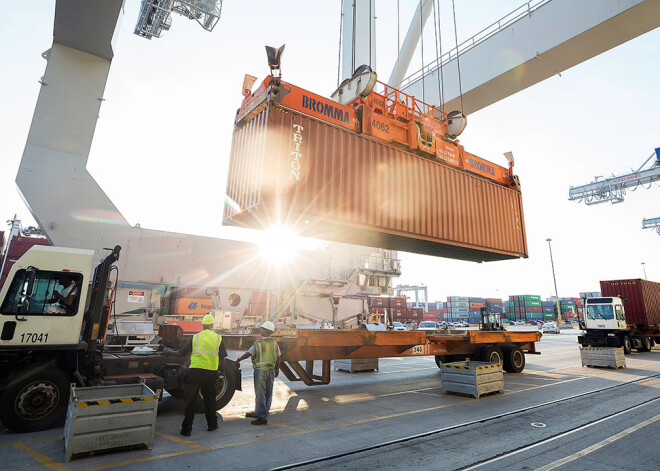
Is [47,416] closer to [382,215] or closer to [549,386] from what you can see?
[382,215]

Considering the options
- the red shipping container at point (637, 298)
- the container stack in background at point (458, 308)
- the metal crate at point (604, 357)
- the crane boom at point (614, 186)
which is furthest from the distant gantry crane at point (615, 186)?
the container stack in background at point (458, 308)

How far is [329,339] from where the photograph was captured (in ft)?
25.4

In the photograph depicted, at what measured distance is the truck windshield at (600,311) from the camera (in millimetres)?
17828

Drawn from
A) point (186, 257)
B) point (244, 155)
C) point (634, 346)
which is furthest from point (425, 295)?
point (244, 155)

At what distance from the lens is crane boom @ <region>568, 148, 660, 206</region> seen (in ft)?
92.6

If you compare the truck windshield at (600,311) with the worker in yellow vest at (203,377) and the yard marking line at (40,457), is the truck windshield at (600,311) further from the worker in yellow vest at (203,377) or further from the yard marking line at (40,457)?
the yard marking line at (40,457)

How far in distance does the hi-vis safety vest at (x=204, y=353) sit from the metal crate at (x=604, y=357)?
13.7 meters

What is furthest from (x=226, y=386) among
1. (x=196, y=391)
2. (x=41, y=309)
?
(x=41, y=309)

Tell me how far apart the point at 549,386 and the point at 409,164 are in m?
6.84

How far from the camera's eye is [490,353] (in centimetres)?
1131

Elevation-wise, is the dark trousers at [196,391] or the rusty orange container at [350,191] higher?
the rusty orange container at [350,191]

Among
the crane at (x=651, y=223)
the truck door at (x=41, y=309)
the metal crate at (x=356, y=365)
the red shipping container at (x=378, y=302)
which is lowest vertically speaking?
the metal crate at (x=356, y=365)

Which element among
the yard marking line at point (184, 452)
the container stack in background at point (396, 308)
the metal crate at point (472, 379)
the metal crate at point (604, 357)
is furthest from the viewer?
the container stack in background at point (396, 308)

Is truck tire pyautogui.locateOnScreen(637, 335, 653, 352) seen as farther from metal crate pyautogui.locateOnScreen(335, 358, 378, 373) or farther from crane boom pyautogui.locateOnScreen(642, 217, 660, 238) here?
crane boom pyautogui.locateOnScreen(642, 217, 660, 238)
